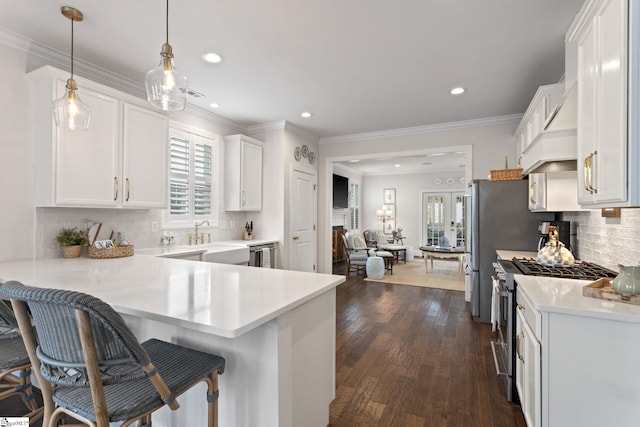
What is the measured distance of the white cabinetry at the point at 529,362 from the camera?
4.91 feet

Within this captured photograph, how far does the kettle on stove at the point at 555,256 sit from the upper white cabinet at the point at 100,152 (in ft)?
11.6

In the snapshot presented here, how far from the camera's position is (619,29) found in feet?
4.44

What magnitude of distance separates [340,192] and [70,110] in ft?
21.1

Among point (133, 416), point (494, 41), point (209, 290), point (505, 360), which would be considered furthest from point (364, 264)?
point (133, 416)

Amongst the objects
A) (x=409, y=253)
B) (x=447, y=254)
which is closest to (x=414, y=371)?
(x=447, y=254)

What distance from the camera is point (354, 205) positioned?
9602 millimetres

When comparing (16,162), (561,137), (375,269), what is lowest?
(375,269)

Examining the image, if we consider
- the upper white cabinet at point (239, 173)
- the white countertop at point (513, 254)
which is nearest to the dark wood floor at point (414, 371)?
the white countertop at point (513, 254)

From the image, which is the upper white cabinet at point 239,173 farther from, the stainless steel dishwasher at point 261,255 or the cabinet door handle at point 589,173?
the cabinet door handle at point 589,173

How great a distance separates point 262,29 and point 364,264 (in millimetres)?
5006

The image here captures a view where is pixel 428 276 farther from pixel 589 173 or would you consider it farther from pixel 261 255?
pixel 589 173

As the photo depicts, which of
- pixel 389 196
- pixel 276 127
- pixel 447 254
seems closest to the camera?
pixel 276 127

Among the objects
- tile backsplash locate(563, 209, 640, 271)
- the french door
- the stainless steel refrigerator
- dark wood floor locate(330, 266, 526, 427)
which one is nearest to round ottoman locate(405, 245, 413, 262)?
the french door

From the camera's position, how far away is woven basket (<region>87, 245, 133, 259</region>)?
8.68ft
